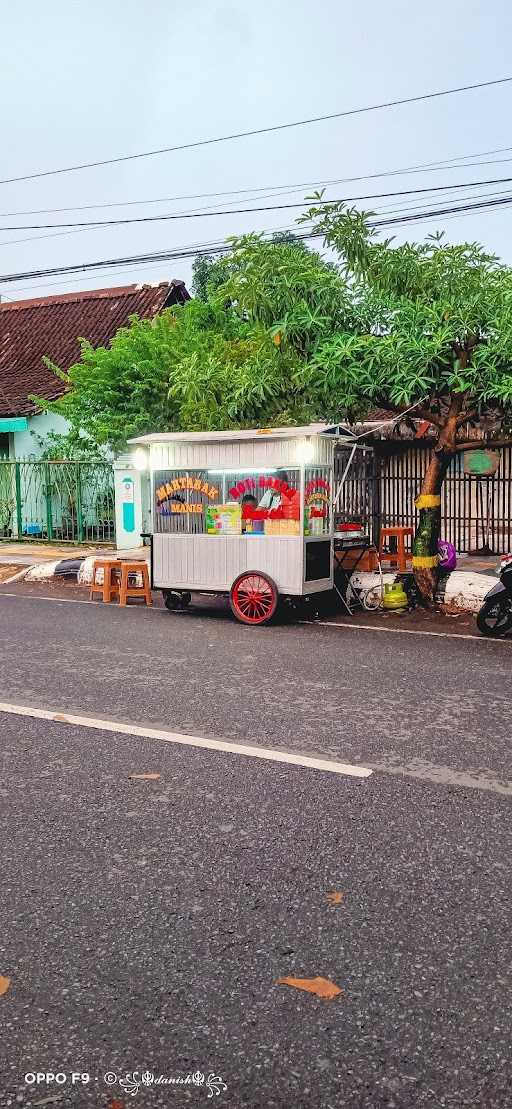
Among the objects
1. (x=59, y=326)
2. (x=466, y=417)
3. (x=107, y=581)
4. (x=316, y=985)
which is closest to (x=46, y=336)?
(x=59, y=326)

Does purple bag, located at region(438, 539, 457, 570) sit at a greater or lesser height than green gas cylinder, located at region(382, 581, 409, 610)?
greater

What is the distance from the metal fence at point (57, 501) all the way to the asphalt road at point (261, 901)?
1409 centimetres

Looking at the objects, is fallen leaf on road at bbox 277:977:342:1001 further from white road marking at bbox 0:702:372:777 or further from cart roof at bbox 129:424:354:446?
cart roof at bbox 129:424:354:446

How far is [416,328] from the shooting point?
35.8ft

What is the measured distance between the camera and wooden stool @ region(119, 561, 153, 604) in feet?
41.3

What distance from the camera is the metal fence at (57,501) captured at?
67.5 feet

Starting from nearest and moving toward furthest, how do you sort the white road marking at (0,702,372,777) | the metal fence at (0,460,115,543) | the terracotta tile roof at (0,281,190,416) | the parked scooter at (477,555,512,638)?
the white road marking at (0,702,372,777)
the parked scooter at (477,555,512,638)
the metal fence at (0,460,115,543)
the terracotta tile roof at (0,281,190,416)

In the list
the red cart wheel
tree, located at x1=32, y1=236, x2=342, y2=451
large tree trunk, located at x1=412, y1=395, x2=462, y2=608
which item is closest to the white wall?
tree, located at x1=32, y1=236, x2=342, y2=451

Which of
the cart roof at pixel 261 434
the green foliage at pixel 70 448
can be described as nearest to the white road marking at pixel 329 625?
the cart roof at pixel 261 434

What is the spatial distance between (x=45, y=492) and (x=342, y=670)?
1488 cm

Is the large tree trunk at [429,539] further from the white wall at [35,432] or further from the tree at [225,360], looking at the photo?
the white wall at [35,432]

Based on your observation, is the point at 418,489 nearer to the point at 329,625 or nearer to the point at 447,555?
the point at 447,555

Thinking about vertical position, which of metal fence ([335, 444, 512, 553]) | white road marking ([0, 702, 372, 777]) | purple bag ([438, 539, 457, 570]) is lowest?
white road marking ([0, 702, 372, 777])

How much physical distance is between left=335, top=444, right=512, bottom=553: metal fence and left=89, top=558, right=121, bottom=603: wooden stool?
6.03 metres
